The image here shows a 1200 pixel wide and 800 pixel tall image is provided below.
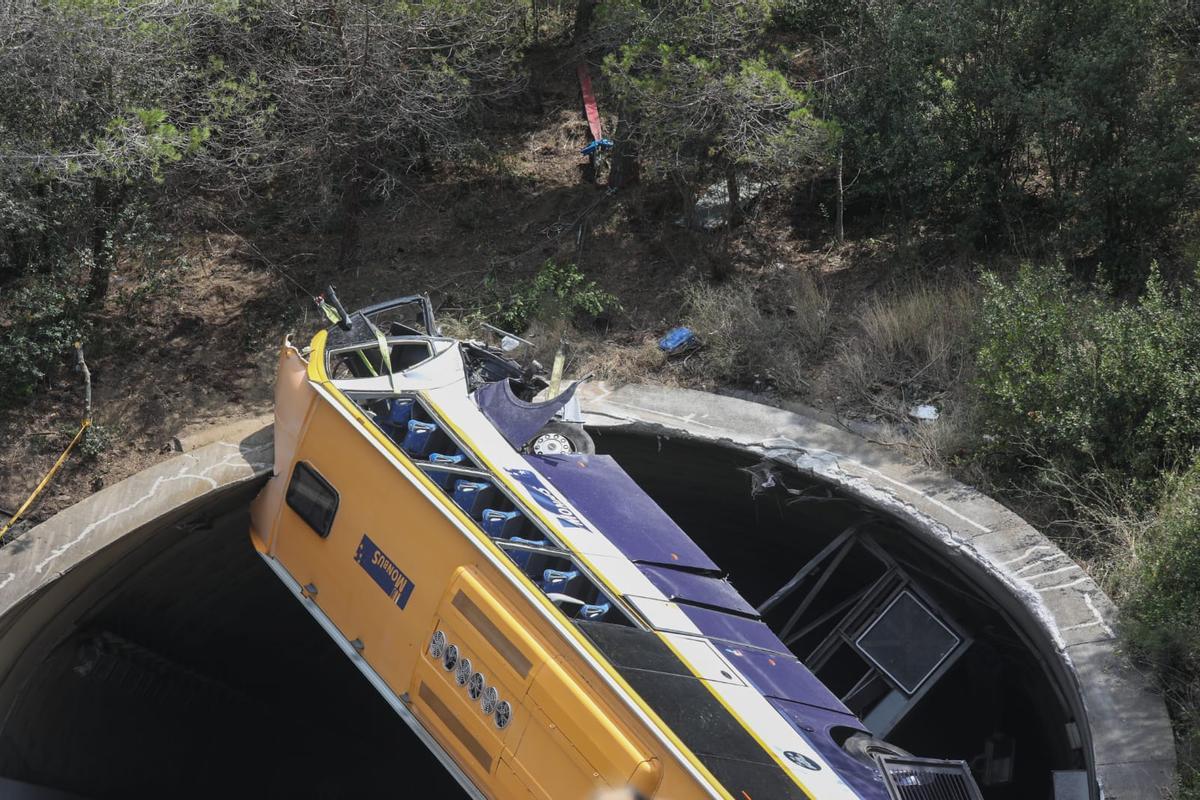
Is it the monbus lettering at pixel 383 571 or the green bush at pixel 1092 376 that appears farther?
the green bush at pixel 1092 376

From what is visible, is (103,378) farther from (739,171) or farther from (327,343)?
(739,171)

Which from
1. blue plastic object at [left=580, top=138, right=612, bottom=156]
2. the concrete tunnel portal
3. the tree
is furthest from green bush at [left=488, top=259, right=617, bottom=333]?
blue plastic object at [left=580, top=138, right=612, bottom=156]

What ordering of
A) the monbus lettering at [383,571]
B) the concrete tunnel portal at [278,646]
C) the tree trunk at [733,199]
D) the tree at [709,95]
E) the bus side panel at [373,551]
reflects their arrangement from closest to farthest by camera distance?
the bus side panel at [373,551], the monbus lettering at [383,571], the concrete tunnel portal at [278,646], the tree at [709,95], the tree trunk at [733,199]

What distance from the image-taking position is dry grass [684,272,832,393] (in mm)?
10945

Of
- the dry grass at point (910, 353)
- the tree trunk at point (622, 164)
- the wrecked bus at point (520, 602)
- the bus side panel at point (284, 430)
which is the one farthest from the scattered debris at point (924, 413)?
the bus side panel at point (284, 430)

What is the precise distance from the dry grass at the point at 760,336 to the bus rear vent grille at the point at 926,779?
4376 mm

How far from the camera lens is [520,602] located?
266 inches

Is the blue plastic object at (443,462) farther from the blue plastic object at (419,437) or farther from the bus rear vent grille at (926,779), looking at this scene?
the bus rear vent grille at (926,779)

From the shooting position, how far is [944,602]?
10.2 m

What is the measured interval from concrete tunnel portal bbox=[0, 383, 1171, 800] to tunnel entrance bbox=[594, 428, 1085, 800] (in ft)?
0.09

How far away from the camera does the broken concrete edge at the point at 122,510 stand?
31.4ft

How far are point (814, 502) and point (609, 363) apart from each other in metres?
2.74

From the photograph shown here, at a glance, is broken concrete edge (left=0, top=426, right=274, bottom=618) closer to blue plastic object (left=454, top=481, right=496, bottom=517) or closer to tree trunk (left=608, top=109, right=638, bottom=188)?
blue plastic object (left=454, top=481, right=496, bottom=517)

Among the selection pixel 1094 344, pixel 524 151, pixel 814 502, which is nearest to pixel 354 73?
pixel 524 151
